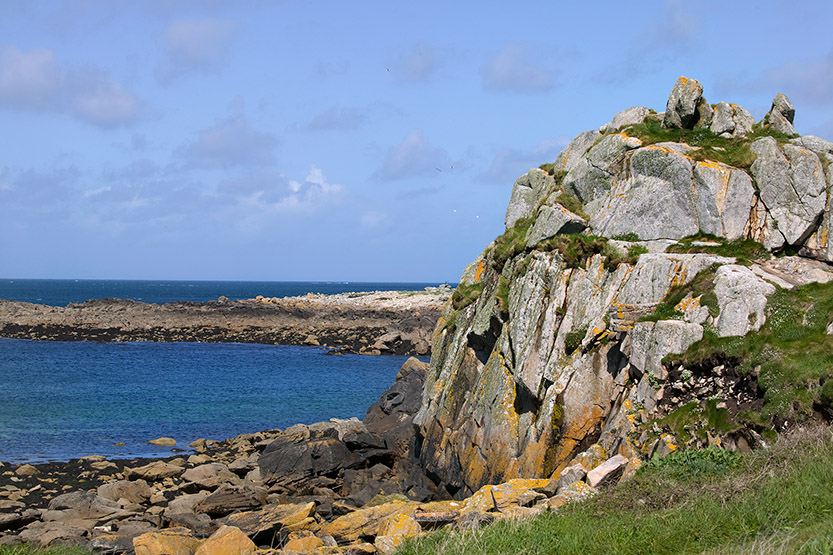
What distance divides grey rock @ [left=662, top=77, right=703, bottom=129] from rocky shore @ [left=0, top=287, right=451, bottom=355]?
50976 mm

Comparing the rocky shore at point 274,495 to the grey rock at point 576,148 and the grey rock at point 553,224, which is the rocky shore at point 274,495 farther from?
the grey rock at point 576,148

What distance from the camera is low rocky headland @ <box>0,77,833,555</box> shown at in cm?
1520

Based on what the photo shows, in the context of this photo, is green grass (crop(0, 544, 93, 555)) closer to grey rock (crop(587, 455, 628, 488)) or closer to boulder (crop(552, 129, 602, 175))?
grey rock (crop(587, 455, 628, 488))

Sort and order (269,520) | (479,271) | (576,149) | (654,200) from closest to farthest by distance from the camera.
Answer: (269,520), (654,200), (576,149), (479,271)

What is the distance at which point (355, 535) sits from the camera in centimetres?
1681

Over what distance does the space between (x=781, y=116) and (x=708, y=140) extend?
269 centimetres

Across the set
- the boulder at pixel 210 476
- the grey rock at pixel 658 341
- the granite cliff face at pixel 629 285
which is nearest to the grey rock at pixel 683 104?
the granite cliff face at pixel 629 285

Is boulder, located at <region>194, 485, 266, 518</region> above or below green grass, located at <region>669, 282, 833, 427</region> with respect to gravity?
below

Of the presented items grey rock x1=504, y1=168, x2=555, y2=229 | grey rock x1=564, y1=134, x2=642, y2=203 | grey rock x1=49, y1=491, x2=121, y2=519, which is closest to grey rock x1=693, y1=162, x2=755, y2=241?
grey rock x1=564, y1=134, x2=642, y2=203

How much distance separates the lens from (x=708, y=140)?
22516 mm

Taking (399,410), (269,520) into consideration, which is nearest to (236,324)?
(399,410)

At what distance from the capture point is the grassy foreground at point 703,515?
9.34m

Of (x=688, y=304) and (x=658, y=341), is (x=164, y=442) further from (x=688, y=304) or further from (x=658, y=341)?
(x=688, y=304)

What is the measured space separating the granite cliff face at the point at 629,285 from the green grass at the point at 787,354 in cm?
29
